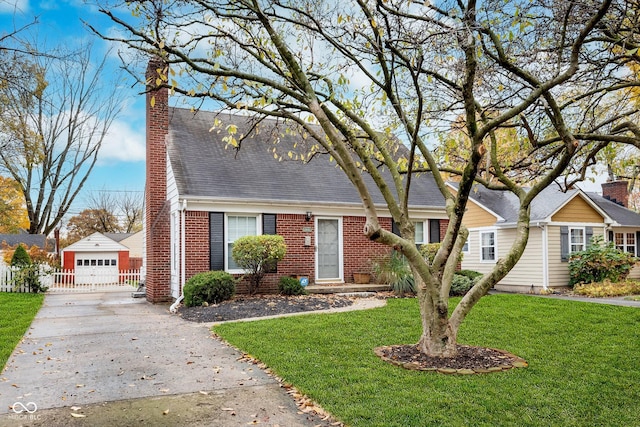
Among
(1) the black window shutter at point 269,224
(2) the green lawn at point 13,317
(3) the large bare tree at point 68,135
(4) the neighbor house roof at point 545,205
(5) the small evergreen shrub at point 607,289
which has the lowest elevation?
(5) the small evergreen shrub at point 607,289

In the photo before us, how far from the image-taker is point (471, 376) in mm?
5418

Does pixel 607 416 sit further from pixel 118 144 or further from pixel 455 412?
pixel 118 144

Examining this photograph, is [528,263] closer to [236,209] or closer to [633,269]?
[633,269]

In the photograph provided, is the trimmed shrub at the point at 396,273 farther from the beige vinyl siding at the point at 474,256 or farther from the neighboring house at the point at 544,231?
the beige vinyl siding at the point at 474,256

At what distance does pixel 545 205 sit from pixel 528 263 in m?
2.25

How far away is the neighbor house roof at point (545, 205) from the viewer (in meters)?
17.5

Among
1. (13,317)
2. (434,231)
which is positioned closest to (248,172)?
(434,231)

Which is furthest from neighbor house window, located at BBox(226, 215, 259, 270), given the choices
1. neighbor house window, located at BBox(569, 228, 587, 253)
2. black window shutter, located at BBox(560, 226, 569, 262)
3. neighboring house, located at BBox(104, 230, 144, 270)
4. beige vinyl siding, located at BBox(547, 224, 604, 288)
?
neighboring house, located at BBox(104, 230, 144, 270)

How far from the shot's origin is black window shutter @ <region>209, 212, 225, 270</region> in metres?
13.0

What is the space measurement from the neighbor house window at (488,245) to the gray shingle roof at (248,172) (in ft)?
11.8

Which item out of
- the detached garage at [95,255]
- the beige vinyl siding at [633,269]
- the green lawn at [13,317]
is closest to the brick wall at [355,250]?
the green lawn at [13,317]

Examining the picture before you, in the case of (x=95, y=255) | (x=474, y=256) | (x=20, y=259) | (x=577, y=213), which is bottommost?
(x=95, y=255)

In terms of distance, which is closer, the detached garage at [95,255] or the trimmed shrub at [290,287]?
the trimmed shrub at [290,287]

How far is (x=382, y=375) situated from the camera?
5453 mm
